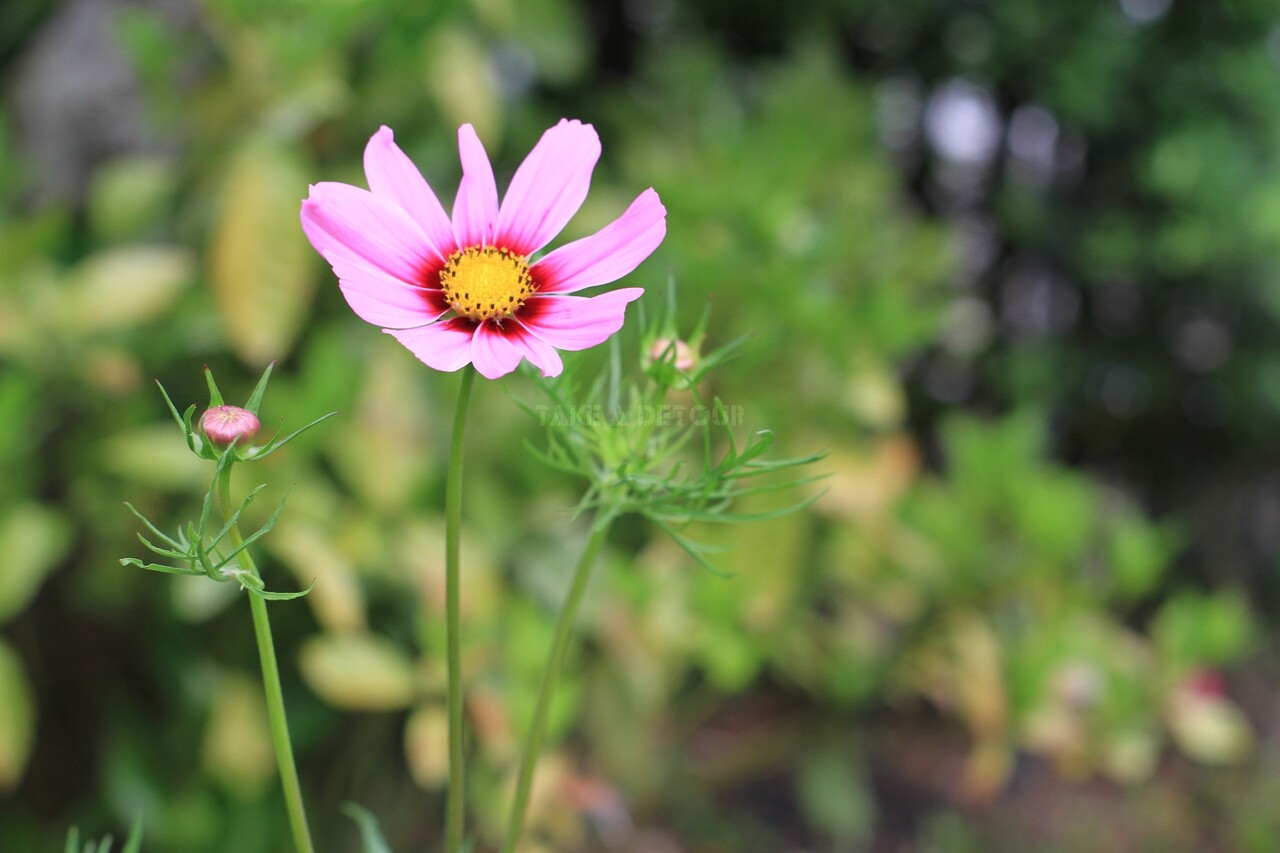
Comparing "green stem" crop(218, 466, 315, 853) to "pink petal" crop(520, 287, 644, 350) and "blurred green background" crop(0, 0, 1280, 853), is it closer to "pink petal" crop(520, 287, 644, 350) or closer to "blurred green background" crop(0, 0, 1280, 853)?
"pink petal" crop(520, 287, 644, 350)

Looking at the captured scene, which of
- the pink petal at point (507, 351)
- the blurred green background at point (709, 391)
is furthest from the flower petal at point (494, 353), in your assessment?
the blurred green background at point (709, 391)

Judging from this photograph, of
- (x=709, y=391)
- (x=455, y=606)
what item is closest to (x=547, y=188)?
(x=455, y=606)

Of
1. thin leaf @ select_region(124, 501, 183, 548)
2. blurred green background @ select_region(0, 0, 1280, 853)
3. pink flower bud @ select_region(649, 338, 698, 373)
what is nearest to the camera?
thin leaf @ select_region(124, 501, 183, 548)

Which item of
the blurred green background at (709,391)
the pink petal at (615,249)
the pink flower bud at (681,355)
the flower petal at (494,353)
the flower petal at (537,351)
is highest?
the pink petal at (615,249)

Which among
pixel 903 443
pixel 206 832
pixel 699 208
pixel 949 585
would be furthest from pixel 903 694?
pixel 206 832

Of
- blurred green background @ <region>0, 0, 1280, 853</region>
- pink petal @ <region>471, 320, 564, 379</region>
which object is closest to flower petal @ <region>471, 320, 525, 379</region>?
pink petal @ <region>471, 320, 564, 379</region>

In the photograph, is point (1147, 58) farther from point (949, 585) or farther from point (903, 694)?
point (903, 694)

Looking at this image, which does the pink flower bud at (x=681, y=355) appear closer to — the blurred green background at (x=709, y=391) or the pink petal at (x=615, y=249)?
the pink petal at (x=615, y=249)
